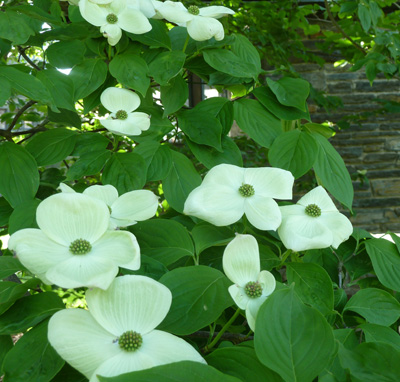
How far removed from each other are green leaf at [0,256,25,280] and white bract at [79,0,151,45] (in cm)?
32

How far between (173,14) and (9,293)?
16.5 inches

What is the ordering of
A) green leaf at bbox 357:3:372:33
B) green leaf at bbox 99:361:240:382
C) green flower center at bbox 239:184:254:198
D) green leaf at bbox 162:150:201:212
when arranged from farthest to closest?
1. green leaf at bbox 357:3:372:33
2. green leaf at bbox 162:150:201:212
3. green flower center at bbox 239:184:254:198
4. green leaf at bbox 99:361:240:382

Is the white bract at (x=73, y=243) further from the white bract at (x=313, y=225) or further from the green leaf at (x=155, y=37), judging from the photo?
the green leaf at (x=155, y=37)

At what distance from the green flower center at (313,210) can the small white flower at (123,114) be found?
23cm

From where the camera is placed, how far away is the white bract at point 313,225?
467 mm

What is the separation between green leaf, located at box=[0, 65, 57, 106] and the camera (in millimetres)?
541

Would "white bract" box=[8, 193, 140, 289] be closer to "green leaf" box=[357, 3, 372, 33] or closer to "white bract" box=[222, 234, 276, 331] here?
"white bract" box=[222, 234, 276, 331]

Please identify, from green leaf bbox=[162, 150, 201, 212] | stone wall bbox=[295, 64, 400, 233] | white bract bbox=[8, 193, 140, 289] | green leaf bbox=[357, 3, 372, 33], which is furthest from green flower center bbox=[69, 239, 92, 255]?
stone wall bbox=[295, 64, 400, 233]

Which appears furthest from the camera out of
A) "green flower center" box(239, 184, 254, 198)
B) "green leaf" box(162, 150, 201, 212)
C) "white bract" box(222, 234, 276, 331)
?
"green leaf" box(162, 150, 201, 212)

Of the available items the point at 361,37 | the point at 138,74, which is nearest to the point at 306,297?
the point at 138,74

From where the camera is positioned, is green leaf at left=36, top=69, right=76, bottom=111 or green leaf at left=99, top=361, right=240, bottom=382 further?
green leaf at left=36, top=69, right=76, bottom=111

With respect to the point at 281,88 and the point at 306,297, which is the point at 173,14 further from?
the point at 306,297

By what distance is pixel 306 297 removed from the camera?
472 millimetres

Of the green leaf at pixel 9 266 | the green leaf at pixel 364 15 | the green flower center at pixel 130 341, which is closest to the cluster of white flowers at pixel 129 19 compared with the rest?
the green leaf at pixel 9 266
